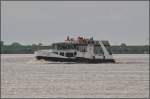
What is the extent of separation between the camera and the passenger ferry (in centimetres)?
5750

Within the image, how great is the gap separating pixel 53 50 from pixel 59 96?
36.4 m

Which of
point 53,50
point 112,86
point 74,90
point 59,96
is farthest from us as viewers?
point 53,50

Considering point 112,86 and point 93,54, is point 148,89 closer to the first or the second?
point 112,86

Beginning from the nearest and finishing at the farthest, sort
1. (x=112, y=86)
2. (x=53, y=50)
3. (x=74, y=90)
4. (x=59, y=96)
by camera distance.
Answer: (x=59, y=96) → (x=74, y=90) → (x=112, y=86) → (x=53, y=50)

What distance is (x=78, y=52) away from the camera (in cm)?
5825

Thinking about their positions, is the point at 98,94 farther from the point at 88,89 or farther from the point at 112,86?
the point at 112,86

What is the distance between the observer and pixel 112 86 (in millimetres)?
25641

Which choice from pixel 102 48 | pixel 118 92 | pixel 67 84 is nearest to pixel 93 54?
pixel 102 48

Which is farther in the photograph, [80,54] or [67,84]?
[80,54]

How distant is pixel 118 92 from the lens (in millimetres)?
22797

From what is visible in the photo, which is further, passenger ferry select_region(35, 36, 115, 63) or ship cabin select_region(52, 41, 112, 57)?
ship cabin select_region(52, 41, 112, 57)

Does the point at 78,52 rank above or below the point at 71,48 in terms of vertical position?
below

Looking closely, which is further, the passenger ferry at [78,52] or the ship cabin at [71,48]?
the ship cabin at [71,48]

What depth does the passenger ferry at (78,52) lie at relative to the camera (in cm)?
5750
